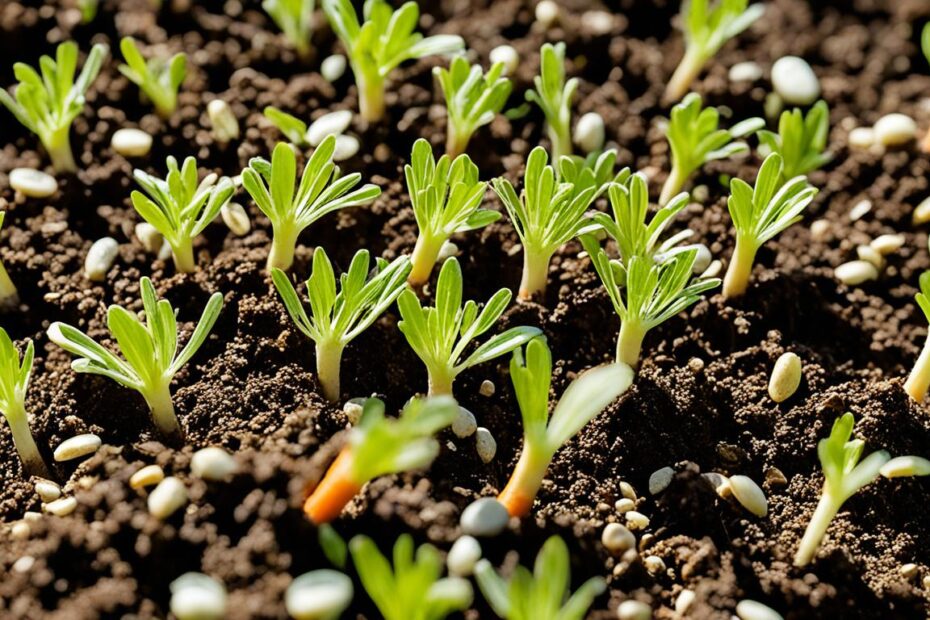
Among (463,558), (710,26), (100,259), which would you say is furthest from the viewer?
(710,26)

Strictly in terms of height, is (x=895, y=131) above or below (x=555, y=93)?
below

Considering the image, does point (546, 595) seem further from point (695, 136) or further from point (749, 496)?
point (695, 136)

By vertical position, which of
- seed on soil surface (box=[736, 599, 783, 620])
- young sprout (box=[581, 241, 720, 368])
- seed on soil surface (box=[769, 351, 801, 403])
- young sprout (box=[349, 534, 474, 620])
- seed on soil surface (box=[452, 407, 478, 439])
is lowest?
seed on soil surface (box=[736, 599, 783, 620])

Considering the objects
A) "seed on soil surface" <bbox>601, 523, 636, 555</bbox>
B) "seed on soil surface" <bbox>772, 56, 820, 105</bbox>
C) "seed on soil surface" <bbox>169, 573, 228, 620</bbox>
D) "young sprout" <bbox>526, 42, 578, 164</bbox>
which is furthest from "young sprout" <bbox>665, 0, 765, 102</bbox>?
"seed on soil surface" <bbox>169, 573, 228, 620</bbox>

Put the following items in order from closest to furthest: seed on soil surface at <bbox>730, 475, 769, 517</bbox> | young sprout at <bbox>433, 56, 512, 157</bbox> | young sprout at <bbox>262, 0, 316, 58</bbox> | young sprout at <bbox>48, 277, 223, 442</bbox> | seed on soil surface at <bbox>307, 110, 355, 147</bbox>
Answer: young sprout at <bbox>48, 277, 223, 442</bbox>, seed on soil surface at <bbox>730, 475, 769, 517</bbox>, young sprout at <bbox>433, 56, 512, 157</bbox>, seed on soil surface at <bbox>307, 110, 355, 147</bbox>, young sprout at <bbox>262, 0, 316, 58</bbox>

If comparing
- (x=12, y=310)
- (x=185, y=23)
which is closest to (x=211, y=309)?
(x=12, y=310)

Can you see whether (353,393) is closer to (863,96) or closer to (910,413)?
(910,413)

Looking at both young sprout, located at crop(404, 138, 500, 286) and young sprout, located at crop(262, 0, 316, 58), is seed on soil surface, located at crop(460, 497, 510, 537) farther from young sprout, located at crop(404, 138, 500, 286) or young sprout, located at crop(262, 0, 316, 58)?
young sprout, located at crop(262, 0, 316, 58)

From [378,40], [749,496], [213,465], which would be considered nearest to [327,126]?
[378,40]
